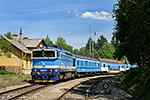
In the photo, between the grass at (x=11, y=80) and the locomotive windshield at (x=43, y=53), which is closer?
the grass at (x=11, y=80)

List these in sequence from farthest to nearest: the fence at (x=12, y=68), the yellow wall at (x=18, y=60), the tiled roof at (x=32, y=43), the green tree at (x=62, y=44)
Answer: the green tree at (x=62, y=44) < the tiled roof at (x=32, y=43) < the yellow wall at (x=18, y=60) < the fence at (x=12, y=68)

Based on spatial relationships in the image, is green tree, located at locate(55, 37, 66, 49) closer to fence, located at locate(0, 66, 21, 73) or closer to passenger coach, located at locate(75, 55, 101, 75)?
passenger coach, located at locate(75, 55, 101, 75)

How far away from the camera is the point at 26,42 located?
3934 centimetres

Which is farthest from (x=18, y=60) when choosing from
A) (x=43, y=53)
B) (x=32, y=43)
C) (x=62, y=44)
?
(x=62, y=44)

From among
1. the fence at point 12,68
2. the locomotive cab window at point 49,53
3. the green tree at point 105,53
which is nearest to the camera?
the locomotive cab window at point 49,53

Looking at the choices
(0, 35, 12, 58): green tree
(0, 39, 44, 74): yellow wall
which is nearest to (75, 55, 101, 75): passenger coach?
(0, 35, 12, 58): green tree

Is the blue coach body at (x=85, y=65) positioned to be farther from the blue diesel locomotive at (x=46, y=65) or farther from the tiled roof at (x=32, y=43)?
the tiled roof at (x=32, y=43)

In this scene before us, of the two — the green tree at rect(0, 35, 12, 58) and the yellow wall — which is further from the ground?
the green tree at rect(0, 35, 12, 58)

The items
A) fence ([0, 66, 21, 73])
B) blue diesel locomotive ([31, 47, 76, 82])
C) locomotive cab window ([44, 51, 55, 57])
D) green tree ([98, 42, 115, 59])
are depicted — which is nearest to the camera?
blue diesel locomotive ([31, 47, 76, 82])

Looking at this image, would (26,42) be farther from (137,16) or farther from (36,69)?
(137,16)

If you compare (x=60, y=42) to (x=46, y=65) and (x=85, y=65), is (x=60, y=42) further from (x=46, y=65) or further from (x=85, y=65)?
(x=46, y=65)

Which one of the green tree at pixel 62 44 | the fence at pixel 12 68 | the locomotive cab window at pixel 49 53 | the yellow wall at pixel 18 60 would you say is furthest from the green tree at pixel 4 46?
the green tree at pixel 62 44

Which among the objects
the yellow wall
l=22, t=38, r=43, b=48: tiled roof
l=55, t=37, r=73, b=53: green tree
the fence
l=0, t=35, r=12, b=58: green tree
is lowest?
the fence

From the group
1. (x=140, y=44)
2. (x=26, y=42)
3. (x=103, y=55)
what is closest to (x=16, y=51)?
(x=26, y=42)
